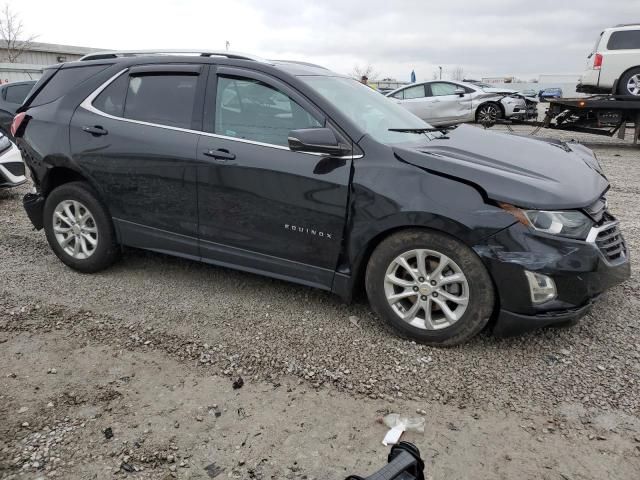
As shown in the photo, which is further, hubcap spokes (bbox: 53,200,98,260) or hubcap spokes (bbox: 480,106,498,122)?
hubcap spokes (bbox: 480,106,498,122)

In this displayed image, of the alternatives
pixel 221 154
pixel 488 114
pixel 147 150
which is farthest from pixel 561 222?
pixel 488 114

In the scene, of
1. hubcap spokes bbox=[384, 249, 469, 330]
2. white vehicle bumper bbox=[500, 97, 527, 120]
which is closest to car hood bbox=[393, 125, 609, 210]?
hubcap spokes bbox=[384, 249, 469, 330]

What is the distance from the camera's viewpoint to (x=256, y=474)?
7.23 feet

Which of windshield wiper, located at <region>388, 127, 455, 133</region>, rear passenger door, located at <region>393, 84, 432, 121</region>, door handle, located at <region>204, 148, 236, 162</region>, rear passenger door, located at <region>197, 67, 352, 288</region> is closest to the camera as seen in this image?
rear passenger door, located at <region>197, 67, 352, 288</region>

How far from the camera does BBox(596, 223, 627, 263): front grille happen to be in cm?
301

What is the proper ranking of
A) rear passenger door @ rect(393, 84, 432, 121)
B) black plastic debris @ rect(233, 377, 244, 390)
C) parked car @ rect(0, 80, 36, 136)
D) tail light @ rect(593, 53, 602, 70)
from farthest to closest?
rear passenger door @ rect(393, 84, 432, 121) → tail light @ rect(593, 53, 602, 70) → parked car @ rect(0, 80, 36, 136) → black plastic debris @ rect(233, 377, 244, 390)

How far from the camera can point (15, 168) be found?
23.3ft

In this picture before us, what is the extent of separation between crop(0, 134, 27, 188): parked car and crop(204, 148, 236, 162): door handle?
4.72 m

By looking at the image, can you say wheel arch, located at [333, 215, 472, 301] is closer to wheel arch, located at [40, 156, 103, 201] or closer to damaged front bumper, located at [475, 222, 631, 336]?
damaged front bumper, located at [475, 222, 631, 336]

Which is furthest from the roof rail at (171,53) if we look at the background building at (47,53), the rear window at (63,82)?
the background building at (47,53)

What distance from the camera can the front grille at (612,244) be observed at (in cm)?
301

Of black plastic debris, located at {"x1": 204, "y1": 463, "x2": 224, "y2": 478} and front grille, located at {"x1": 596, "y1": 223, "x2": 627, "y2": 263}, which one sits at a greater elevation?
front grille, located at {"x1": 596, "y1": 223, "x2": 627, "y2": 263}

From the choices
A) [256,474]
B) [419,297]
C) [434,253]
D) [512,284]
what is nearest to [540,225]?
[512,284]

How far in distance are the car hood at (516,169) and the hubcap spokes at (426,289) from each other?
0.51 metres
